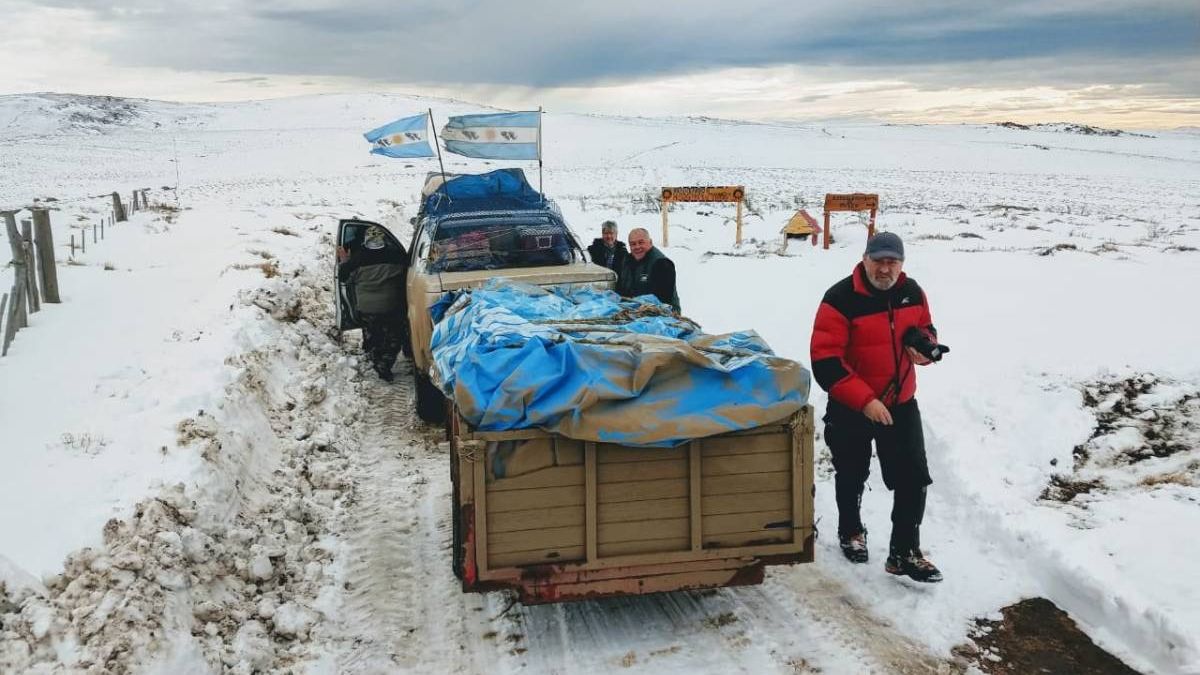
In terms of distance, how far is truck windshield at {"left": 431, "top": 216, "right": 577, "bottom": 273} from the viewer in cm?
814

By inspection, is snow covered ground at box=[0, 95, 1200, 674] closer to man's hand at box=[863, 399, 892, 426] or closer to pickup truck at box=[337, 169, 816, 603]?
pickup truck at box=[337, 169, 816, 603]

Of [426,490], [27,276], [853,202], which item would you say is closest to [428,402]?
[426,490]

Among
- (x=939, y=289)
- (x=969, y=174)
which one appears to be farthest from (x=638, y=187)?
(x=939, y=289)

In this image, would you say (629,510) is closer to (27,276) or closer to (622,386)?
(622,386)

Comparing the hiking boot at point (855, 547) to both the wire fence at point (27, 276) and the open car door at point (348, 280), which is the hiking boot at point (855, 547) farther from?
the wire fence at point (27, 276)

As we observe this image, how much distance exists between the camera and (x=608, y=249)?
29.0 feet

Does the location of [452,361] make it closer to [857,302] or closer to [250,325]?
[857,302]

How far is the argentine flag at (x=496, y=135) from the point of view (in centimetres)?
1324

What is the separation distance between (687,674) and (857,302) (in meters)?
2.15

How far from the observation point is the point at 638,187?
37531mm

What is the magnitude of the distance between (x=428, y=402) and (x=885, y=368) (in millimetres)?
4461

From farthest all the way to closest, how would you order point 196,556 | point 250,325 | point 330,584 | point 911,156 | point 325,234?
point 911,156
point 325,234
point 250,325
point 330,584
point 196,556

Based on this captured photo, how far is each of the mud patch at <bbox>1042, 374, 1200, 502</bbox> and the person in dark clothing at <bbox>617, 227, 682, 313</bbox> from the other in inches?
130

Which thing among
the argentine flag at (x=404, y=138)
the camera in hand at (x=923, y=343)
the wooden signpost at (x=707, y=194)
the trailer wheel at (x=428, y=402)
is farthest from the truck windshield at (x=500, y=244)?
the wooden signpost at (x=707, y=194)
